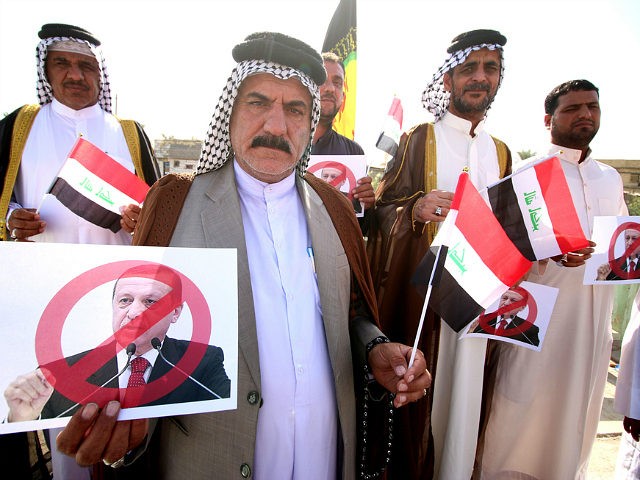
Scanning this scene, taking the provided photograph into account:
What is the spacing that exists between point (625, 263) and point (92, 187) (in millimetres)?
3422

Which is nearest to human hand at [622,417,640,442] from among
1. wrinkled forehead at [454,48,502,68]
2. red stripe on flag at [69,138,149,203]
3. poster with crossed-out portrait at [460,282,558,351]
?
poster with crossed-out portrait at [460,282,558,351]

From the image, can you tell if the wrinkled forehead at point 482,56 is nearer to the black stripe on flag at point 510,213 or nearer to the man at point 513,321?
the black stripe on flag at point 510,213

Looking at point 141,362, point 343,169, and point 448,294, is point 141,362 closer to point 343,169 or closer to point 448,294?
point 448,294

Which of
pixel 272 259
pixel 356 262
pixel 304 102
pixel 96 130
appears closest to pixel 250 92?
pixel 304 102

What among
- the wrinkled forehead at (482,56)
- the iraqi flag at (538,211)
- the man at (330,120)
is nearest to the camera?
the iraqi flag at (538,211)

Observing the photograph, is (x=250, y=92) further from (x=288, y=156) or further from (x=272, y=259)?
(x=272, y=259)

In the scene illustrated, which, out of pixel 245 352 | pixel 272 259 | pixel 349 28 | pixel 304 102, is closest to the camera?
pixel 245 352

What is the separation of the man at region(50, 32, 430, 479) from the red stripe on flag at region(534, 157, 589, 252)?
949 millimetres

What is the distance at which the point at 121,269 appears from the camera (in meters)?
1.14

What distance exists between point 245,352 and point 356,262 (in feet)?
2.30

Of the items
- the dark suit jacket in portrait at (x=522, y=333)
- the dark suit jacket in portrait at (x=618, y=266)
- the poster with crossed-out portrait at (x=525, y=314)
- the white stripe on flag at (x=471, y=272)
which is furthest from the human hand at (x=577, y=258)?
the white stripe on flag at (x=471, y=272)

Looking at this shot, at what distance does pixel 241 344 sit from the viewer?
1.45 m

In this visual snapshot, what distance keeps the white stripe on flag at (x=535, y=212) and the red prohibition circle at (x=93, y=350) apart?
5.07 ft

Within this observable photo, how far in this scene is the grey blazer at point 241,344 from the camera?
142 centimetres
